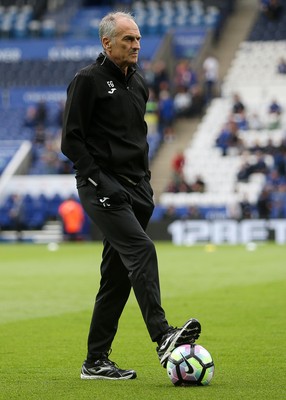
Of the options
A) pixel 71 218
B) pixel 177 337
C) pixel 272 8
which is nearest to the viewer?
pixel 177 337

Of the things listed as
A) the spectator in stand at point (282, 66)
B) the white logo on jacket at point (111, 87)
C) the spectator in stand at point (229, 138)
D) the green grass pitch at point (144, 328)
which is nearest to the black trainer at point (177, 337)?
the green grass pitch at point (144, 328)

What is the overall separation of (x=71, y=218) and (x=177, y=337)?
28669mm

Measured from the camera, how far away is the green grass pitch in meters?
7.36

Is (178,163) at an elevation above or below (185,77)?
below

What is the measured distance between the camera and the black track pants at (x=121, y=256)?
750 centimetres

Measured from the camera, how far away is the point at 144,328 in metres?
→ 11.7

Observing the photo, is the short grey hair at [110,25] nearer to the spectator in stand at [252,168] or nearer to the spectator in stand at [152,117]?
the spectator in stand at [252,168]

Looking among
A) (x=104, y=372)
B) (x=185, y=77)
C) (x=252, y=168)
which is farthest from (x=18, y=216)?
(x=104, y=372)

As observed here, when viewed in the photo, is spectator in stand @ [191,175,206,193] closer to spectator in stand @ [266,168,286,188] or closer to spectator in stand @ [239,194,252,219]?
spectator in stand @ [266,168,286,188]

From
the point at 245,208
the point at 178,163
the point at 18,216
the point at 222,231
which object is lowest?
the point at 18,216

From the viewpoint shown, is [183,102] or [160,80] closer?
[183,102]

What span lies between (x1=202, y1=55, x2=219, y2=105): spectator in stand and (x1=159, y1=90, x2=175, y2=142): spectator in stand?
1.50 meters

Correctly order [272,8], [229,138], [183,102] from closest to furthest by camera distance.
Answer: [229,138] → [183,102] → [272,8]

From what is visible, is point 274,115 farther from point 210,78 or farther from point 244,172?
point 244,172
